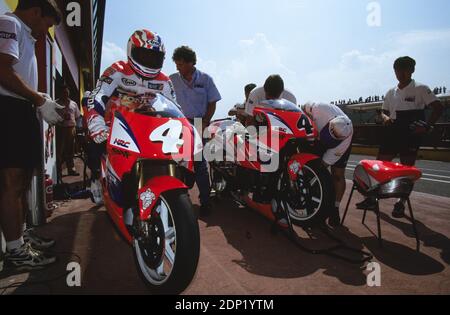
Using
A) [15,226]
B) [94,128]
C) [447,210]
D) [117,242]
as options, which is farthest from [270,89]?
[447,210]

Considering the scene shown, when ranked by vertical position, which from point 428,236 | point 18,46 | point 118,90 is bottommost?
point 428,236

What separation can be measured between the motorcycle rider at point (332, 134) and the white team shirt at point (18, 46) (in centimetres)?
288

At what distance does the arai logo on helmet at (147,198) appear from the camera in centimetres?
191

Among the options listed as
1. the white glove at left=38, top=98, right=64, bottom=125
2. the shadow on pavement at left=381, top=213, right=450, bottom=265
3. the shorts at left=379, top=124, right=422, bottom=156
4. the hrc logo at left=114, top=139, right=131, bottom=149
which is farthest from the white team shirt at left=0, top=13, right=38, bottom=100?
the shorts at left=379, top=124, right=422, bottom=156

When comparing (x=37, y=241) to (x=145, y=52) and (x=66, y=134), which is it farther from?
(x=66, y=134)

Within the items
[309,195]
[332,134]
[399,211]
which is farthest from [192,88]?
[399,211]

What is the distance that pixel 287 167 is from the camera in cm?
319

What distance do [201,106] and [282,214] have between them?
7.35ft

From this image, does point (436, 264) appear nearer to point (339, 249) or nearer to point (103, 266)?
point (339, 249)

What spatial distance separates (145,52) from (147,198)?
138 cm

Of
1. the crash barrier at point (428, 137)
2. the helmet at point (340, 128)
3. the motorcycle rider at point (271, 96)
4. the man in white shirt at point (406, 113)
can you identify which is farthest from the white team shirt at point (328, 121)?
the crash barrier at point (428, 137)

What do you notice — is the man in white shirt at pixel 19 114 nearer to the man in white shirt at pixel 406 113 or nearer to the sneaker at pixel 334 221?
the sneaker at pixel 334 221

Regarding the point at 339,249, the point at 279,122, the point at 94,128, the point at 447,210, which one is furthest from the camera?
the point at 447,210

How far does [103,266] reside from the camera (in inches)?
98.3
